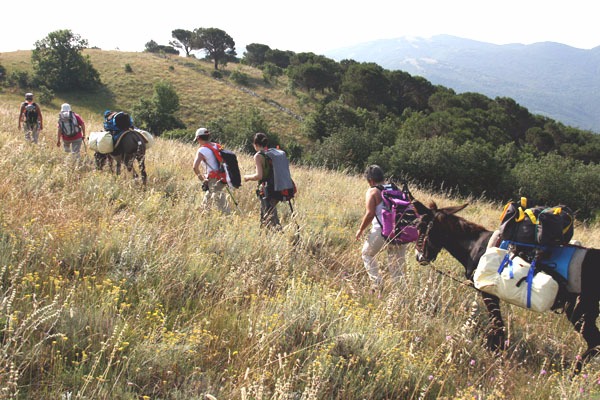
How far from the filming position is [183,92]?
2354 inches

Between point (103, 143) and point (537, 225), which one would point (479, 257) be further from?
point (103, 143)

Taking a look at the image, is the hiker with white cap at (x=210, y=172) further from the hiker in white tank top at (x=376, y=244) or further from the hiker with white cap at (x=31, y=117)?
the hiker with white cap at (x=31, y=117)

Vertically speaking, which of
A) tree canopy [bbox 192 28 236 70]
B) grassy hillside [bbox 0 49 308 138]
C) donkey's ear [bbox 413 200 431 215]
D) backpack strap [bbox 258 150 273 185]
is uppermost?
tree canopy [bbox 192 28 236 70]

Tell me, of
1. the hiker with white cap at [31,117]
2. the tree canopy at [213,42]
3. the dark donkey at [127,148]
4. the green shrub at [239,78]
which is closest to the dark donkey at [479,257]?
the dark donkey at [127,148]

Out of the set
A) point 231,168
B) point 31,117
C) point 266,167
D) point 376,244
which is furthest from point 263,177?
point 31,117

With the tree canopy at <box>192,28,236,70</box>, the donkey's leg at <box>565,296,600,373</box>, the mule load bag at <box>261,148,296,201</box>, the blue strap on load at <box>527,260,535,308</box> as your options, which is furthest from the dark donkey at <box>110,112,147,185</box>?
the tree canopy at <box>192,28,236,70</box>

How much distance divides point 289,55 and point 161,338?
323ft

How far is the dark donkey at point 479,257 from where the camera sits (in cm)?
351

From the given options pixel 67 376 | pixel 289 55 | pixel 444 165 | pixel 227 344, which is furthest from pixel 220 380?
pixel 289 55

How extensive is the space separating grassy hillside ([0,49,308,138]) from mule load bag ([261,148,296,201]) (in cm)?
4616

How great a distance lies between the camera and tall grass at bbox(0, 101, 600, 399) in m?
2.24

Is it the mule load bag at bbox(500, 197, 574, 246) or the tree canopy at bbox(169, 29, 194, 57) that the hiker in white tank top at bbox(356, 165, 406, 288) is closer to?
the mule load bag at bbox(500, 197, 574, 246)

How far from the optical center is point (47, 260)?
122 inches

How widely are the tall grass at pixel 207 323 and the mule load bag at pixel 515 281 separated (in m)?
0.39
